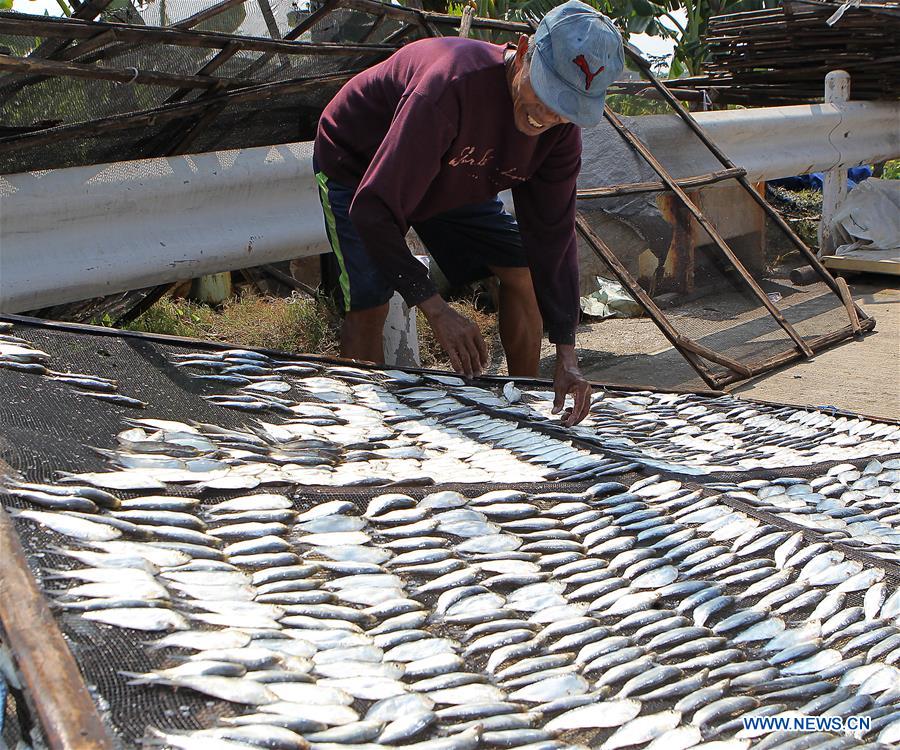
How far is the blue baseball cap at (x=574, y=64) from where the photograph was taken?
2861mm

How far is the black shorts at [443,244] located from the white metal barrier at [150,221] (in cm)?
80

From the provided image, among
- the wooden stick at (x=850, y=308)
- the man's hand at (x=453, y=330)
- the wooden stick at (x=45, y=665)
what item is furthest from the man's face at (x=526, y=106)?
the wooden stick at (x=850, y=308)

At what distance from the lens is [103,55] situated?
4.14m

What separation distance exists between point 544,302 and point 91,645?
8.10ft

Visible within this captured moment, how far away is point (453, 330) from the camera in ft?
10.5

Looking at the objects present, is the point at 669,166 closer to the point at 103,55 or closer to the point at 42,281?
the point at 103,55

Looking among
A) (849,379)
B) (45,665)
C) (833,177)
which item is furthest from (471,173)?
(833,177)

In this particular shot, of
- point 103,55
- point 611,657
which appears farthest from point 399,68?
point 611,657

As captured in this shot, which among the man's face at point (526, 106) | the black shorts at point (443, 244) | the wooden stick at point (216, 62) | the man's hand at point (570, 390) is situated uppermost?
the wooden stick at point (216, 62)

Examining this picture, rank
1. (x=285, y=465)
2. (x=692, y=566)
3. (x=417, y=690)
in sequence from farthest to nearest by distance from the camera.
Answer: (x=285, y=465) < (x=692, y=566) < (x=417, y=690)

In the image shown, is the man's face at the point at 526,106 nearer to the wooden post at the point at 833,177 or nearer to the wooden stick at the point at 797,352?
the wooden stick at the point at 797,352

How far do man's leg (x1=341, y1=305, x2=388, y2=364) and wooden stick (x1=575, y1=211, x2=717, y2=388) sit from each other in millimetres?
1546

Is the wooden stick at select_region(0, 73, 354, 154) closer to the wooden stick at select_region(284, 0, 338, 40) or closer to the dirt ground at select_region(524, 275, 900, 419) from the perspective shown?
the wooden stick at select_region(284, 0, 338, 40)

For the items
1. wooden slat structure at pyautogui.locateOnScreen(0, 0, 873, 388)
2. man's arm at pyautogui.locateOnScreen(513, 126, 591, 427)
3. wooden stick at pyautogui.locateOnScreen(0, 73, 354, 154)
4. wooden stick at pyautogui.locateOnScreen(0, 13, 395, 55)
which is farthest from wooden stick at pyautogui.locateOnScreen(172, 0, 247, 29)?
man's arm at pyautogui.locateOnScreen(513, 126, 591, 427)
